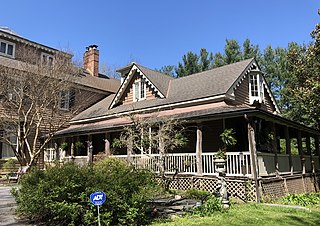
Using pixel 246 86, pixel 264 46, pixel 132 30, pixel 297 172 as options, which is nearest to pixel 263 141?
pixel 297 172

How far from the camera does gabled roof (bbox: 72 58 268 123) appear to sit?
16719 millimetres

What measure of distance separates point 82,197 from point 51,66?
1529 centimetres

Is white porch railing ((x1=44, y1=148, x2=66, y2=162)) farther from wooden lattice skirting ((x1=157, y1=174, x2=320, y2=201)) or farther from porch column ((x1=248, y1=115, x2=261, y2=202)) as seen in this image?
porch column ((x1=248, y1=115, x2=261, y2=202))

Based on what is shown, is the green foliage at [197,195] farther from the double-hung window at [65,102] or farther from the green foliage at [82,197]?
the double-hung window at [65,102]

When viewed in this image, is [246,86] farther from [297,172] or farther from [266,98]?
[297,172]

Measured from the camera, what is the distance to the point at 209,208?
893cm

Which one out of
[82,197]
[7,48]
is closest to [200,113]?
[82,197]

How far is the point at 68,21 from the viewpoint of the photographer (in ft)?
70.7

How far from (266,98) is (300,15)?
6.05 m

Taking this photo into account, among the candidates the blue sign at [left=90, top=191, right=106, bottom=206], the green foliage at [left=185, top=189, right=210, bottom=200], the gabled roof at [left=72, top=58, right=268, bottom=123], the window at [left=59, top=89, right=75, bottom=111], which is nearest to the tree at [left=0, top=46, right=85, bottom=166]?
the window at [left=59, top=89, right=75, bottom=111]

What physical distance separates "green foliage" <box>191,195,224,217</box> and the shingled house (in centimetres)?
266

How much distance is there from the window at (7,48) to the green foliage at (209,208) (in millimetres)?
21211

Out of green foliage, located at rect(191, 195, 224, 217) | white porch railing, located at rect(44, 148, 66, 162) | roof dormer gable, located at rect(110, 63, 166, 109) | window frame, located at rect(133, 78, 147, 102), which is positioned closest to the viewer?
green foliage, located at rect(191, 195, 224, 217)

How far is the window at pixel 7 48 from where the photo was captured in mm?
23441
